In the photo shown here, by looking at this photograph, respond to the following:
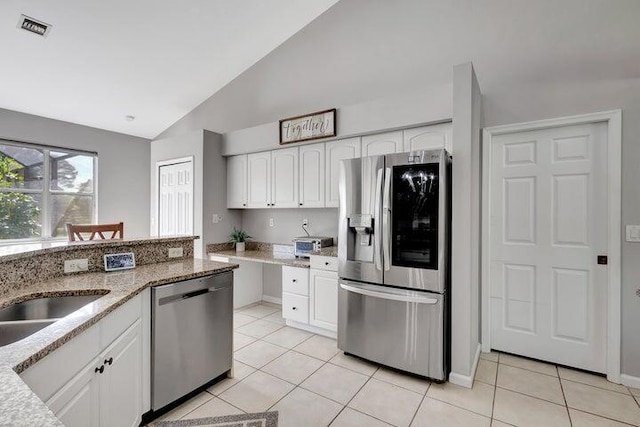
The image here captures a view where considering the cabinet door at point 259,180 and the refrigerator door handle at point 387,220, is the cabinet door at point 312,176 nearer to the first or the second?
the cabinet door at point 259,180

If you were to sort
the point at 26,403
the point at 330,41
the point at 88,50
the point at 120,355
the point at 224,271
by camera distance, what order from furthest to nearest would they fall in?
1. the point at 330,41
2. the point at 88,50
3. the point at 224,271
4. the point at 120,355
5. the point at 26,403

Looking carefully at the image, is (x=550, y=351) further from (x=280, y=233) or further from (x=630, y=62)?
(x=280, y=233)

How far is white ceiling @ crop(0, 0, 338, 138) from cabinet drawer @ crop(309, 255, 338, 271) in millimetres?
2964

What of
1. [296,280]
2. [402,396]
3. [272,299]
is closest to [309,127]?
[296,280]

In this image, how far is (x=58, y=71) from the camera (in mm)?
3738

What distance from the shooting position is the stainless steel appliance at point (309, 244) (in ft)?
11.7

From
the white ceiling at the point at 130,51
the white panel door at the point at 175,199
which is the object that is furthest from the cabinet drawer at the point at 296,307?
the white ceiling at the point at 130,51

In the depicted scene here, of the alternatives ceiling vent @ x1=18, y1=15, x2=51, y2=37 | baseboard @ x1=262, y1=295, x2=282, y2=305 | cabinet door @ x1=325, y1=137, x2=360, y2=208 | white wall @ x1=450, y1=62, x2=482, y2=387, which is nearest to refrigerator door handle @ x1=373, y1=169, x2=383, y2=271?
white wall @ x1=450, y1=62, x2=482, y2=387

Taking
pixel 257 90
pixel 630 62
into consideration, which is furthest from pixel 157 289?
pixel 630 62

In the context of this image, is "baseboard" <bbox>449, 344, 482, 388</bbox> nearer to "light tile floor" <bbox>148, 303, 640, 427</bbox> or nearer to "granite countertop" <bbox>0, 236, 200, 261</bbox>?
"light tile floor" <bbox>148, 303, 640, 427</bbox>

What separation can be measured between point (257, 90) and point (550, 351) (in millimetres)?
4622

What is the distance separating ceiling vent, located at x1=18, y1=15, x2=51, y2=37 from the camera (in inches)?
117

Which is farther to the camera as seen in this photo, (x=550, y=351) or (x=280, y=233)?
(x=280, y=233)

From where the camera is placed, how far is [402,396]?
226cm
